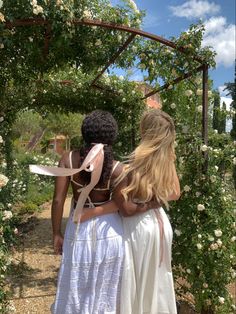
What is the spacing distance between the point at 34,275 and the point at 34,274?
0.14ft

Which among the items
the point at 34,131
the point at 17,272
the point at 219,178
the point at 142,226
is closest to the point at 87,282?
the point at 142,226

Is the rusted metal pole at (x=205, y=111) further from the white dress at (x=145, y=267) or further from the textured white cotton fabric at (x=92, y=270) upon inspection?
the textured white cotton fabric at (x=92, y=270)

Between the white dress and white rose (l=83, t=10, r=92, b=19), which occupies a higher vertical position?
white rose (l=83, t=10, r=92, b=19)

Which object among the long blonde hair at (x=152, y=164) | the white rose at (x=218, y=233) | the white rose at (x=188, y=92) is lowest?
the white rose at (x=218, y=233)

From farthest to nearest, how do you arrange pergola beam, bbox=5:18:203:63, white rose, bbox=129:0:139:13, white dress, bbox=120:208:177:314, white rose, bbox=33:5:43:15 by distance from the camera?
white rose, bbox=129:0:139:13, pergola beam, bbox=5:18:203:63, white rose, bbox=33:5:43:15, white dress, bbox=120:208:177:314

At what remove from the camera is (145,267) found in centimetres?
231

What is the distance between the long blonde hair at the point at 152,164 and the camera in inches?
88.0

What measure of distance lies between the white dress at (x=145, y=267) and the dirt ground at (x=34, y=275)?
133cm

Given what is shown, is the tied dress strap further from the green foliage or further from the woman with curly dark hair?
the green foliage

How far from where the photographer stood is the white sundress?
7.20 feet

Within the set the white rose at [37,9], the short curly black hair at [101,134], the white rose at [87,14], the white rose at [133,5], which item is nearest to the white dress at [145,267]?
the short curly black hair at [101,134]

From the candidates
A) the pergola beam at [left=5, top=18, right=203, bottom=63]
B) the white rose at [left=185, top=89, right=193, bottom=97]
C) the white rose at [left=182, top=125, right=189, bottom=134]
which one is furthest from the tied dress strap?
the white rose at [left=185, top=89, right=193, bottom=97]

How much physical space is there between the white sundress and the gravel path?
1.88m

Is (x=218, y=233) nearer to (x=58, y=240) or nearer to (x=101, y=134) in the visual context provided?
(x=58, y=240)
